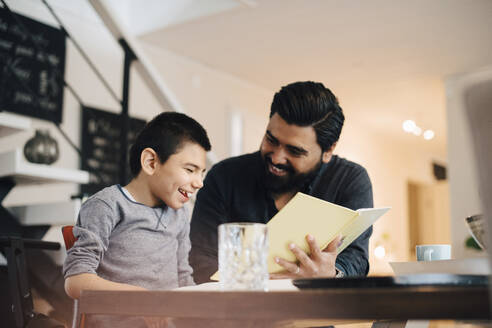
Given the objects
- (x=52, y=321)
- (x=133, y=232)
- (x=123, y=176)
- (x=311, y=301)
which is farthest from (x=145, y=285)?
(x=123, y=176)

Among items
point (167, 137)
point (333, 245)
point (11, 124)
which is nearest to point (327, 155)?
point (167, 137)

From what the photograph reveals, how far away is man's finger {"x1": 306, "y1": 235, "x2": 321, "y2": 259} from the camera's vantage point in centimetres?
99

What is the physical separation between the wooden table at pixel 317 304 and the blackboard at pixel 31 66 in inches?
133

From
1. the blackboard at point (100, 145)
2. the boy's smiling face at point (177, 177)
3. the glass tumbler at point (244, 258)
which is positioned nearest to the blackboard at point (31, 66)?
the blackboard at point (100, 145)

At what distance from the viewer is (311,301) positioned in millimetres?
595

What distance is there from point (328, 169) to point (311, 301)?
4.13ft

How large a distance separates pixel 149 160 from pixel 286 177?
48 cm

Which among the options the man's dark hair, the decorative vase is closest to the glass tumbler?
the man's dark hair

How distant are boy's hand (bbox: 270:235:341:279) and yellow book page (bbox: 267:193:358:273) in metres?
0.01

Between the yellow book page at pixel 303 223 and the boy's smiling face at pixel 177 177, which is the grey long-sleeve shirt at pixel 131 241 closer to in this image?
the boy's smiling face at pixel 177 177

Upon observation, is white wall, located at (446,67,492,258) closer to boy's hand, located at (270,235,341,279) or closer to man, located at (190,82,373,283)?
man, located at (190,82,373,283)

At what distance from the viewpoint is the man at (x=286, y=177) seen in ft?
5.53

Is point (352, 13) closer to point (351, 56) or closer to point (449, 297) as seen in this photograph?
point (351, 56)

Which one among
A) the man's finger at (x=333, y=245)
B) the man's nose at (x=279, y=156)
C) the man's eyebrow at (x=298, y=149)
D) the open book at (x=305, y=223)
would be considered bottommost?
the man's finger at (x=333, y=245)
